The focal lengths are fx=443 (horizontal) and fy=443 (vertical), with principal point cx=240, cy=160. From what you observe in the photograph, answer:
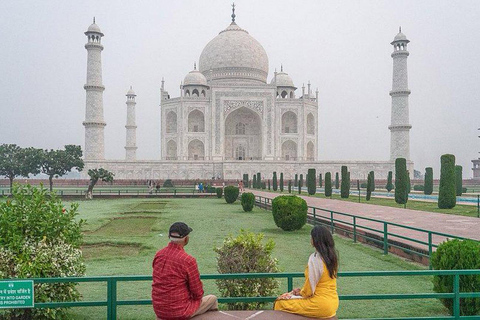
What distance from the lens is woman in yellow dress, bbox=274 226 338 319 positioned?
9.29 feet

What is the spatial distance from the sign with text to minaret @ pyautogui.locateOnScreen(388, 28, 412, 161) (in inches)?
1500

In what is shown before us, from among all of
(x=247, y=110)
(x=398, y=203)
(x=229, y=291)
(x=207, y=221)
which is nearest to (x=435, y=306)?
(x=229, y=291)

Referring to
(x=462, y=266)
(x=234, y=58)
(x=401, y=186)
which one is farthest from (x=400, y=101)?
(x=462, y=266)

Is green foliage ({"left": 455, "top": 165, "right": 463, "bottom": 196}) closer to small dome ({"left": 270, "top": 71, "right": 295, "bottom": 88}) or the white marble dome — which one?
the white marble dome

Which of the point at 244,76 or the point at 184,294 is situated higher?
the point at 244,76

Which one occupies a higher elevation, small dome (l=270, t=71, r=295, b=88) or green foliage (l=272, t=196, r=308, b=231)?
small dome (l=270, t=71, r=295, b=88)

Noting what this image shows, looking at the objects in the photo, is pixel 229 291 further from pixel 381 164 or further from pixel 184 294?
pixel 381 164

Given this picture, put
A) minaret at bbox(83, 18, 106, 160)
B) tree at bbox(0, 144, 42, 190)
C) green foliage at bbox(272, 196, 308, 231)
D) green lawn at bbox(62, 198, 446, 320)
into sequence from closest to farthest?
green lawn at bbox(62, 198, 446, 320), green foliage at bbox(272, 196, 308, 231), tree at bbox(0, 144, 42, 190), minaret at bbox(83, 18, 106, 160)

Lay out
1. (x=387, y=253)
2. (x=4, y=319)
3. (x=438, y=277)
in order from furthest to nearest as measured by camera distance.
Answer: (x=387, y=253) < (x=438, y=277) < (x=4, y=319)

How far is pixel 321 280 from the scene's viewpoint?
286 cm

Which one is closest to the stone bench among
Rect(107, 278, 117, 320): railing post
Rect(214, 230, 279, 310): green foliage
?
Rect(107, 278, 117, 320): railing post

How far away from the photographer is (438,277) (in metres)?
4.11

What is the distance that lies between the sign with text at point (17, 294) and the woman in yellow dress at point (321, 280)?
1.77 meters

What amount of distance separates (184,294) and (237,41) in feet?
148
